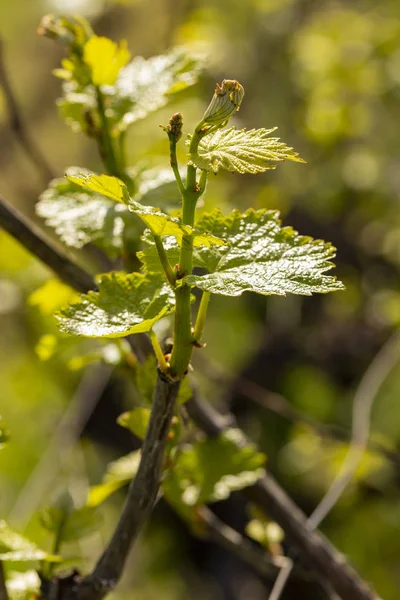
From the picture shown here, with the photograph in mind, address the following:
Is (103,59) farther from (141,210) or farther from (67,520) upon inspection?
(67,520)

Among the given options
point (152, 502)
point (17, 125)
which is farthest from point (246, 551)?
point (17, 125)

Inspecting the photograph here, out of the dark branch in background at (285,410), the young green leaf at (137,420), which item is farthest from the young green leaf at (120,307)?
the dark branch in background at (285,410)

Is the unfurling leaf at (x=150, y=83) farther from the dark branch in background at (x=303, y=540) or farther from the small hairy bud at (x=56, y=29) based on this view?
the dark branch in background at (x=303, y=540)

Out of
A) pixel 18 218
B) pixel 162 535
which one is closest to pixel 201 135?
pixel 18 218

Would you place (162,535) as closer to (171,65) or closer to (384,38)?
(171,65)

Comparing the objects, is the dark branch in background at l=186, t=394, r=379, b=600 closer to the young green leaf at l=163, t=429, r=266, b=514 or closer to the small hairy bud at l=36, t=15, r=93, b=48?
the young green leaf at l=163, t=429, r=266, b=514
